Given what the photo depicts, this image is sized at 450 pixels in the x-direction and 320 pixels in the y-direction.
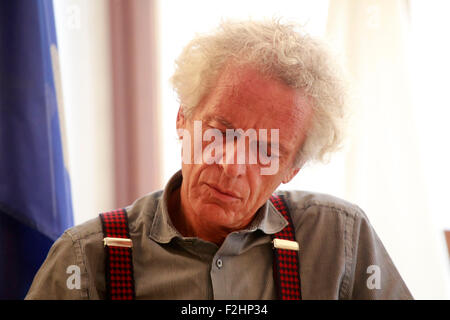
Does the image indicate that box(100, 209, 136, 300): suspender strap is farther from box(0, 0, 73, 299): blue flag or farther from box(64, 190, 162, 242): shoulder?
box(0, 0, 73, 299): blue flag

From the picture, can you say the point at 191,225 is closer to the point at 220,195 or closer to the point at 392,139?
the point at 220,195

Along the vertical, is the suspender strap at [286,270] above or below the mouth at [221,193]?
below

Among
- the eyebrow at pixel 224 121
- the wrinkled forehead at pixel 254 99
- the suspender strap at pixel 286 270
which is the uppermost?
the wrinkled forehead at pixel 254 99

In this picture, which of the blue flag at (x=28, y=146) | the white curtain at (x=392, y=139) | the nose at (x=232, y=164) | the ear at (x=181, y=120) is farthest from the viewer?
the white curtain at (x=392, y=139)

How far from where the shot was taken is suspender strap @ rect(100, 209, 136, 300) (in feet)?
3.56

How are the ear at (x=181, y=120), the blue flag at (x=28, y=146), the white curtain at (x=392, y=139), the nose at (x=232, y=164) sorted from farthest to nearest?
the white curtain at (x=392, y=139), the blue flag at (x=28, y=146), the ear at (x=181, y=120), the nose at (x=232, y=164)

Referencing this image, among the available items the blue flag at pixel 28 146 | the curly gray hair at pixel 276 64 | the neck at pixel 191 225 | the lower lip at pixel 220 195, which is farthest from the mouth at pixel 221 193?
the blue flag at pixel 28 146

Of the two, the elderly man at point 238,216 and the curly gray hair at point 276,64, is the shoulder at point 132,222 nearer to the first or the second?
the elderly man at point 238,216

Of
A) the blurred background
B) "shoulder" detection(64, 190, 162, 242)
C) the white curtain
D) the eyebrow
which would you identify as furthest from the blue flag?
the white curtain

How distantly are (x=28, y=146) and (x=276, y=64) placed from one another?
96 cm

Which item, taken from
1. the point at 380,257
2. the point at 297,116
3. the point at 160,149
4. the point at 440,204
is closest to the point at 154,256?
the point at 297,116

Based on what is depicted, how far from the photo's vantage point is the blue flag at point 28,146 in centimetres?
158

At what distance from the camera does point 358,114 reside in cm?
183

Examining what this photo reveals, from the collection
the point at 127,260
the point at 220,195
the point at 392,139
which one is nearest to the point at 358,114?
the point at 392,139
